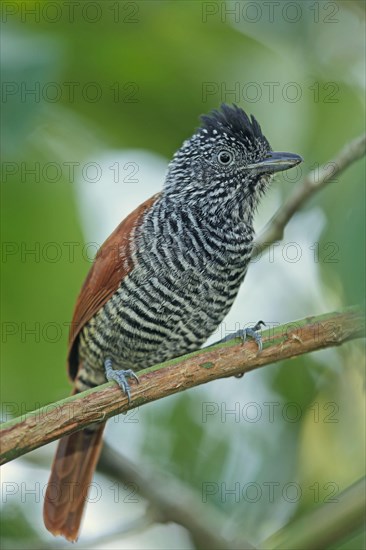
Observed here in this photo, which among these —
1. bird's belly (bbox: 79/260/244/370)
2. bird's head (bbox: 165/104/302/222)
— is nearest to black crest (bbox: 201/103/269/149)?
bird's head (bbox: 165/104/302/222)

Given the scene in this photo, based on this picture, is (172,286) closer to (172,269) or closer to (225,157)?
(172,269)

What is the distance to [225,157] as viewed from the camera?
Answer: 4164 millimetres

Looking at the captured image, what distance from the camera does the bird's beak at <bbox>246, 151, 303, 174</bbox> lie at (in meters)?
3.76

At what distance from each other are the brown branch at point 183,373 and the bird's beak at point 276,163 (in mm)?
Answer: 925

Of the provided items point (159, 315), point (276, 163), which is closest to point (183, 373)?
point (159, 315)

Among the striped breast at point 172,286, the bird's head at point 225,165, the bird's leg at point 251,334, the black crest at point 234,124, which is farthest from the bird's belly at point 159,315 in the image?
the black crest at point 234,124

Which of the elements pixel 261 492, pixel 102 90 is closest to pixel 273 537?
pixel 261 492

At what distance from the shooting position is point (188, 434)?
402 cm

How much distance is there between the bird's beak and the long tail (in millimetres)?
1624

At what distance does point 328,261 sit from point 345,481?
67.3 inches

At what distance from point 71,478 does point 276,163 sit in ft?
6.54

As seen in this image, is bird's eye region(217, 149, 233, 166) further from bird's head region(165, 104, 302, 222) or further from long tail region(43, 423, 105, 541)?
long tail region(43, 423, 105, 541)

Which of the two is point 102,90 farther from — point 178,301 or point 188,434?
point 188,434

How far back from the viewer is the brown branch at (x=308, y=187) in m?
3.14
